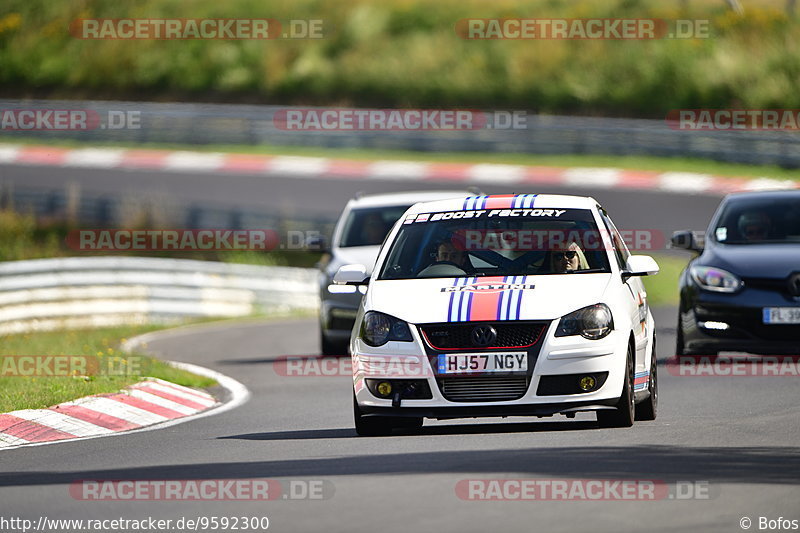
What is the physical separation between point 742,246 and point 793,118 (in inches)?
948

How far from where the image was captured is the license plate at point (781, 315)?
14.1 meters

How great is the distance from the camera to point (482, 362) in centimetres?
999

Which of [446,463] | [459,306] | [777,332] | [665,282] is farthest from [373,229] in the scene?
[446,463]

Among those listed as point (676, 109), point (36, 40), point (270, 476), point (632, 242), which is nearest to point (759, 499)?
point (270, 476)

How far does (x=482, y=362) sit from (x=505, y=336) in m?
0.21

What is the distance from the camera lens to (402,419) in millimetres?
10719

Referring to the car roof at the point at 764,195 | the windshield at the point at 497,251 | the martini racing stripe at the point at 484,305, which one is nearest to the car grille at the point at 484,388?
the martini racing stripe at the point at 484,305

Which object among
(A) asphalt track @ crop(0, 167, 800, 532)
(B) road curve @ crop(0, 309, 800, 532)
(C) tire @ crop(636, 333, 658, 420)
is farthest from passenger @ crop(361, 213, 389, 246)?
(C) tire @ crop(636, 333, 658, 420)

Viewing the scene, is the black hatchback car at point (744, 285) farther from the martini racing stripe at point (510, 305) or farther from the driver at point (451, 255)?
the martini racing stripe at point (510, 305)

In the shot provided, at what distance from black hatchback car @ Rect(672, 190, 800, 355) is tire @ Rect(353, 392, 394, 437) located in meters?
4.72

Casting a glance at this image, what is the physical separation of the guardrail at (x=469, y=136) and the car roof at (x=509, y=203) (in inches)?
848

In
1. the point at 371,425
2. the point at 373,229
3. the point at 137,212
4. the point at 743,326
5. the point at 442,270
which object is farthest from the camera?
the point at 137,212

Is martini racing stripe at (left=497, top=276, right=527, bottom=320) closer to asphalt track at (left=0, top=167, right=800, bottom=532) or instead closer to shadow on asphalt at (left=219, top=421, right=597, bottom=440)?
asphalt track at (left=0, top=167, right=800, bottom=532)

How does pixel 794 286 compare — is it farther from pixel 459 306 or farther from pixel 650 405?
pixel 459 306
